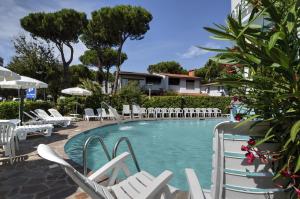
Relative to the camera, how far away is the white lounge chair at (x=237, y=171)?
82.7 inches

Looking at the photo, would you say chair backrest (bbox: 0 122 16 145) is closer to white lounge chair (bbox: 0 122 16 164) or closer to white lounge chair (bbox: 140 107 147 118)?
white lounge chair (bbox: 0 122 16 164)

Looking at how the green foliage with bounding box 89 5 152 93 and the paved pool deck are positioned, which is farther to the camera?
the green foliage with bounding box 89 5 152 93

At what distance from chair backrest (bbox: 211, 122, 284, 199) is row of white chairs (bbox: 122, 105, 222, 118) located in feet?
62.1

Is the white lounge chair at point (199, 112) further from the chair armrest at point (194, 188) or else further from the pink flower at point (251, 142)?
the pink flower at point (251, 142)

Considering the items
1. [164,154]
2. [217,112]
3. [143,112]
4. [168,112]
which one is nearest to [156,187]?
[164,154]

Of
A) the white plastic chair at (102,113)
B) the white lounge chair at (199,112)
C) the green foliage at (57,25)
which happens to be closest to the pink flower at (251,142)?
the white plastic chair at (102,113)

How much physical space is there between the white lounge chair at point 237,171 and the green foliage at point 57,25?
30.1m

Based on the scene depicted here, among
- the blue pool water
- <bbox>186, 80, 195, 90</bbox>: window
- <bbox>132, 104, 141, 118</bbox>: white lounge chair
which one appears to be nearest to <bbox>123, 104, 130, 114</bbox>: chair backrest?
<bbox>132, 104, 141, 118</bbox>: white lounge chair

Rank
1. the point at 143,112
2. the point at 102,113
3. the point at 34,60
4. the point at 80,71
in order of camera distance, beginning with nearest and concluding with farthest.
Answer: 1. the point at 102,113
2. the point at 143,112
3. the point at 34,60
4. the point at 80,71

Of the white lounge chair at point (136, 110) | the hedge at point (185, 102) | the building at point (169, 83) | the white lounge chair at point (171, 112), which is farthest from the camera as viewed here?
the building at point (169, 83)

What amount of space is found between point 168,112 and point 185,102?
270cm

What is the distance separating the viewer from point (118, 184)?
10.9 feet

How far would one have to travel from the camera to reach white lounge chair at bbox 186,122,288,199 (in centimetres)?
210

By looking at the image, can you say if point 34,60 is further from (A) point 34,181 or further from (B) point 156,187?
(B) point 156,187
